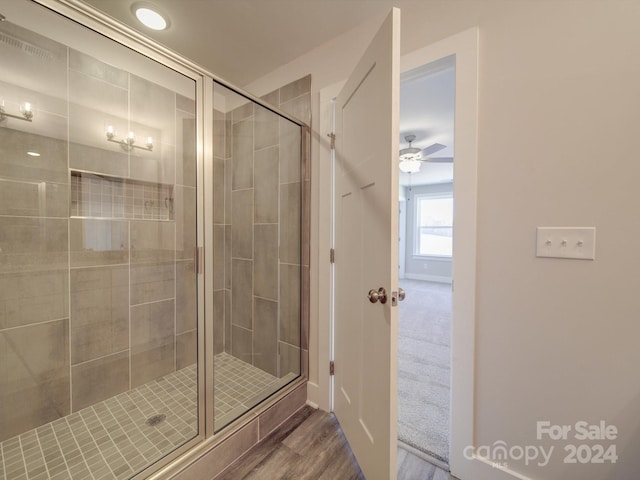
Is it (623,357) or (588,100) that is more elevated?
(588,100)

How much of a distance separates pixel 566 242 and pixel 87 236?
2.67 meters

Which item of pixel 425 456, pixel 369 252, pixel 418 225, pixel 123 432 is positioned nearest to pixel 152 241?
pixel 123 432

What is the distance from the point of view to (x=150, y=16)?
5.07 feet

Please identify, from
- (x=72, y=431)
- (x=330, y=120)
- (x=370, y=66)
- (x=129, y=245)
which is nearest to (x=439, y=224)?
(x=330, y=120)

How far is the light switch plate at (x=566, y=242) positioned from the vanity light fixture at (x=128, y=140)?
2.52m

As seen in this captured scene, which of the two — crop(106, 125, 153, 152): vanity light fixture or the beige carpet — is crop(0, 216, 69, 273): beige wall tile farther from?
the beige carpet

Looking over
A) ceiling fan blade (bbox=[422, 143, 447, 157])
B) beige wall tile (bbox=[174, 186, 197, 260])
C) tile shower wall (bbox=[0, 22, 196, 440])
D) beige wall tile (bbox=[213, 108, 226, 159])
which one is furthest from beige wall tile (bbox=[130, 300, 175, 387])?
ceiling fan blade (bbox=[422, 143, 447, 157])

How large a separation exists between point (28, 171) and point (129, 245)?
2.17ft

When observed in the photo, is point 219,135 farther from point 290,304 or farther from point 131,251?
point 290,304

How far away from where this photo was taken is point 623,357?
95cm

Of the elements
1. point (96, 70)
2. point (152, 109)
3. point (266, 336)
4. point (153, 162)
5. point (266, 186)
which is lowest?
point (266, 336)

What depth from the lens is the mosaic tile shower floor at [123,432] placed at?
1246 mm

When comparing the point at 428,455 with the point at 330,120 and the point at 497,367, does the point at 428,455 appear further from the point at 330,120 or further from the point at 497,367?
the point at 330,120

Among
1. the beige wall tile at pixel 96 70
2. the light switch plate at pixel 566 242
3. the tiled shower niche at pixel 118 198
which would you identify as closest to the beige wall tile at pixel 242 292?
the tiled shower niche at pixel 118 198
